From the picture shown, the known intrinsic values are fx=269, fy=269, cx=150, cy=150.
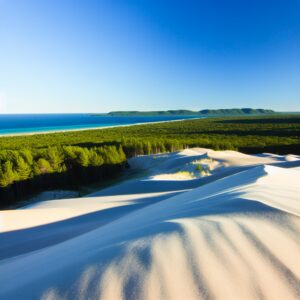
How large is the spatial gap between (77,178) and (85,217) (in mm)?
18001

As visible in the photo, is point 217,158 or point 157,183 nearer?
point 157,183

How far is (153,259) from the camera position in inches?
88.0

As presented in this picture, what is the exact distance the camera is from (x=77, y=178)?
992 inches

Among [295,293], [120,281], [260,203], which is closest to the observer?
[295,293]

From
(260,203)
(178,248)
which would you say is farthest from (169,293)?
(260,203)

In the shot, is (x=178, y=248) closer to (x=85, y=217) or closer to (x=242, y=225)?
(x=242, y=225)

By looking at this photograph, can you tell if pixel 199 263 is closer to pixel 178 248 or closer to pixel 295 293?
pixel 178 248

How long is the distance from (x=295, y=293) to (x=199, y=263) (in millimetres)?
679

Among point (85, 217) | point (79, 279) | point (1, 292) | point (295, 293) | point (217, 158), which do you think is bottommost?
point (217, 158)

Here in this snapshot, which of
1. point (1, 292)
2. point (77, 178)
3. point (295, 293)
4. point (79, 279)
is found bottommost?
point (77, 178)

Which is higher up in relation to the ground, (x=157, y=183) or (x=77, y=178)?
(x=157, y=183)

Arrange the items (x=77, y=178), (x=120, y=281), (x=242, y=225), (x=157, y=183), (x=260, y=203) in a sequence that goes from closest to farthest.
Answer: (x=120, y=281) → (x=242, y=225) → (x=260, y=203) → (x=157, y=183) → (x=77, y=178)

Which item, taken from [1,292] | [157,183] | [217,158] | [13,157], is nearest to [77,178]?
[13,157]

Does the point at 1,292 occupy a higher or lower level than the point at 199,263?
lower
